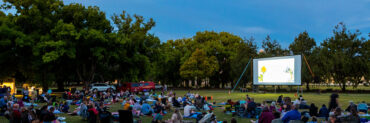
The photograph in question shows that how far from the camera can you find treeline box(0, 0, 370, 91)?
30.5m

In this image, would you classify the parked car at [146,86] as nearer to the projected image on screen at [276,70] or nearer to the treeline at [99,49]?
the treeline at [99,49]

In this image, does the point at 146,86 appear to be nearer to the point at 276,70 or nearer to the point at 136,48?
the point at 136,48

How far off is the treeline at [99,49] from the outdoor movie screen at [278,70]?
245cm

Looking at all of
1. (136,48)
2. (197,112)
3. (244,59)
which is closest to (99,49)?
(136,48)

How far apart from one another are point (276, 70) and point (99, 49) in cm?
2011

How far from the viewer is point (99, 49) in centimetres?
3158

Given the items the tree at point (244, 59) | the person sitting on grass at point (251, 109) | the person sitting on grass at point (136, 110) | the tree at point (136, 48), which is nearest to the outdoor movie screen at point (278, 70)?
the tree at point (244, 59)

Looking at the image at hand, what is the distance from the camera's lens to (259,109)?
1416 centimetres

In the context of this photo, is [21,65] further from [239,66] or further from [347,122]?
[347,122]

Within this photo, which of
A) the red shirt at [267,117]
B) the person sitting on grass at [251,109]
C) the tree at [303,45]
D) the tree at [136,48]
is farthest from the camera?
the tree at [303,45]

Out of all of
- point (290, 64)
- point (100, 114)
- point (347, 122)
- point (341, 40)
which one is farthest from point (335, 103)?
point (341, 40)

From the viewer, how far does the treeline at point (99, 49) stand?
1201 inches

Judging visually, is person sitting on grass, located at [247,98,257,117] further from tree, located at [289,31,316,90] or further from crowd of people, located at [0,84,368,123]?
tree, located at [289,31,316,90]

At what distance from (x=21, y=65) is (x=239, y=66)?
100 feet
